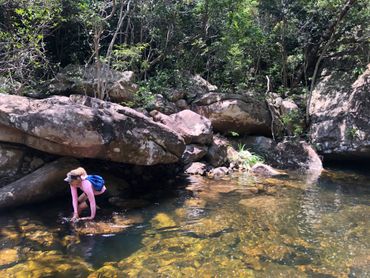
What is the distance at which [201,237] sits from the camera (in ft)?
25.5

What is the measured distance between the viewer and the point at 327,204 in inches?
401

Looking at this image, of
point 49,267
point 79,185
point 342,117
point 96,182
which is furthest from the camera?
point 342,117

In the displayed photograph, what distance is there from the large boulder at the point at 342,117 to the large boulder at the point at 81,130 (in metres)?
7.87

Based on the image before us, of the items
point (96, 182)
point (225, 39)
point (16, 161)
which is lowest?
point (96, 182)

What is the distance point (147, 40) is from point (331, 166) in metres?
9.66

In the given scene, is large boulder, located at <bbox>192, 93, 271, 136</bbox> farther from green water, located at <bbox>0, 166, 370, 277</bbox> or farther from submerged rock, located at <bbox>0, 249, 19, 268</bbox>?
submerged rock, located at <bbox>0, 249, 19, 268</bbox>

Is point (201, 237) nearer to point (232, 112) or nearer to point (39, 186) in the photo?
point (39, 186)

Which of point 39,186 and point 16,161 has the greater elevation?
point 16,161

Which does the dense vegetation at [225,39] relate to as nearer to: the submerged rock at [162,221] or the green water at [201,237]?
the green water at [201,237]

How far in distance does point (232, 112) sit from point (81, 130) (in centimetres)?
797

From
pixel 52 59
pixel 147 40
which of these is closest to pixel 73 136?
pixel 52 59

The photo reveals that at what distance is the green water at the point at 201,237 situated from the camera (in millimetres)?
6355

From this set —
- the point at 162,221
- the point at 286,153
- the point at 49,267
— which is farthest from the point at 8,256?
the point at 286,153

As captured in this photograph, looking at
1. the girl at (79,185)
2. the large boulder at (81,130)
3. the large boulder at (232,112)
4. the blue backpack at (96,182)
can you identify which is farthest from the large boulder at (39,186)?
the large boulder at (232,112)
